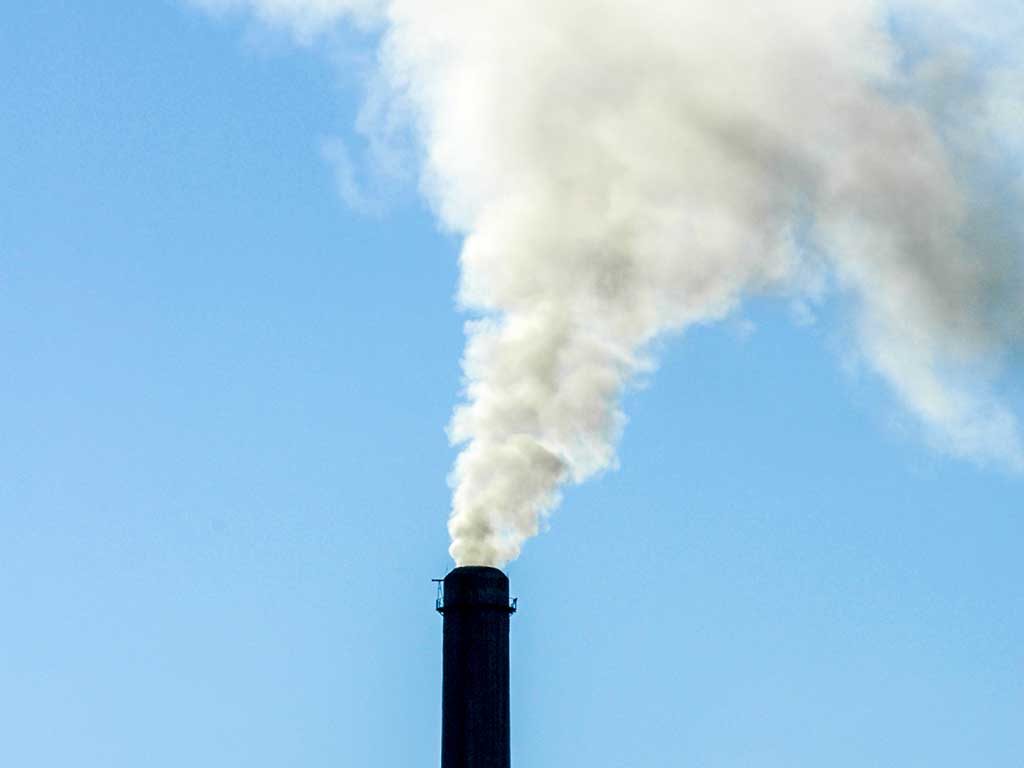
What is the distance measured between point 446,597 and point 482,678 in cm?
252

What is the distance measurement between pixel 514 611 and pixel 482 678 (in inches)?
99.5

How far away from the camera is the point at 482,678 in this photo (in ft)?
160

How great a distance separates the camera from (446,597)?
5006 cm

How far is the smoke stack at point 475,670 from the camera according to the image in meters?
48.2

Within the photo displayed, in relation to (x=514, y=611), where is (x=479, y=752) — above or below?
below

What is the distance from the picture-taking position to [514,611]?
5056 cm

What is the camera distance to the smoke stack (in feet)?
158

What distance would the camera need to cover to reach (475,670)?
160 ft

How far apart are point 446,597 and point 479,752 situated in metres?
4.23

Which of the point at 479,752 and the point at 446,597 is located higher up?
the point at 446,597

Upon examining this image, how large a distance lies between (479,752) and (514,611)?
164 inches

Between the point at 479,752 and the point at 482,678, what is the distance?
1842 mm
